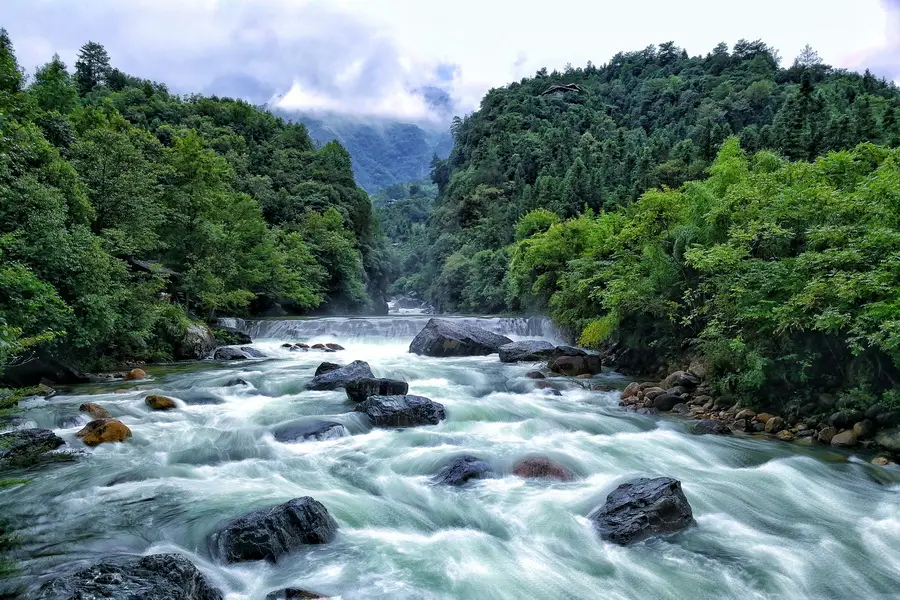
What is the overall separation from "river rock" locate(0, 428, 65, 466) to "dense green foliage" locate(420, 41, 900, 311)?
19.8m

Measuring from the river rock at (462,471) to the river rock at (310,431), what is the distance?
276 cm

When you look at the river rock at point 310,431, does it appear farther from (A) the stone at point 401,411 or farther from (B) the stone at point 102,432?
(B) the stone at point 102,432

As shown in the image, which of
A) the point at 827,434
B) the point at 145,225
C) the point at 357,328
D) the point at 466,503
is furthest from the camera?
the point at 357,328

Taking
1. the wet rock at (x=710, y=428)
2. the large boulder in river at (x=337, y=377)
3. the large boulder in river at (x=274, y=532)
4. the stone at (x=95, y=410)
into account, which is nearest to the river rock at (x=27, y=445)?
the stone at (x=95, y=410)

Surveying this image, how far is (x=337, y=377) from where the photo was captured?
47.6 feet

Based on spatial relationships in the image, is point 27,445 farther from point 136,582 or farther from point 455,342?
point 455,342

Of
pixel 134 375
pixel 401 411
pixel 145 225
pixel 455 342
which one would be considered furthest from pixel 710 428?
pixel 145 225

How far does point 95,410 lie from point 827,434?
14.7 meters

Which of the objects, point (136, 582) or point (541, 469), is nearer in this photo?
point (136, 582)

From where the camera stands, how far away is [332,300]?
46.1m

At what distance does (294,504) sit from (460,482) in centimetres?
290

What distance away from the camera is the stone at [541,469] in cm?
867

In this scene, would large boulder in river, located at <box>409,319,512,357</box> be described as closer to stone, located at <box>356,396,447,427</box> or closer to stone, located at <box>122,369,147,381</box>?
stone, located at <box>356,396,447,427</box>

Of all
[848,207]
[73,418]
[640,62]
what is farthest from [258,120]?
[640,62]
